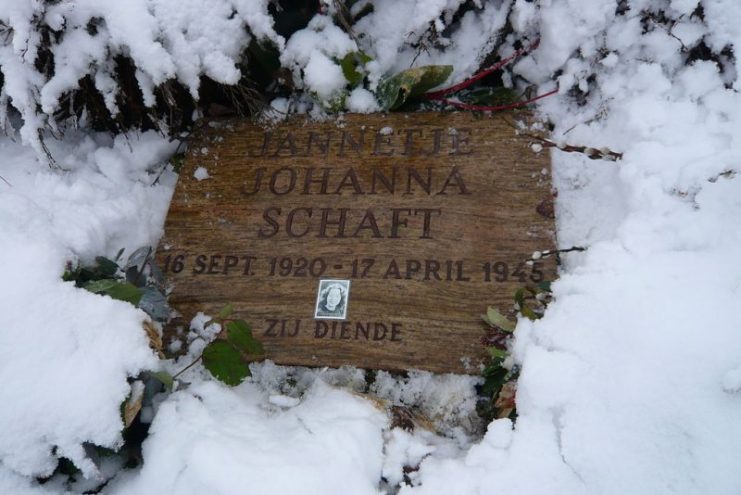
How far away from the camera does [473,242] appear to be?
1.48 m

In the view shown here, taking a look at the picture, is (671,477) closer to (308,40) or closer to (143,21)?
(308,40)

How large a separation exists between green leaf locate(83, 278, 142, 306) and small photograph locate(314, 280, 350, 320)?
44 cm

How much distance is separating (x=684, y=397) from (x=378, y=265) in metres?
0.76

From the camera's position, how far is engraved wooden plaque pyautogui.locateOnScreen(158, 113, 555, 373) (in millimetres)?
1415

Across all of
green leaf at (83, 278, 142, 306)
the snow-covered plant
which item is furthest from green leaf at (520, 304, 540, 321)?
the snow-covered plant

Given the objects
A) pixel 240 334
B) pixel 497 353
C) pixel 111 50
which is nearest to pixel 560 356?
pixel 497 353

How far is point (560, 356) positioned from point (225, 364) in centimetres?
74

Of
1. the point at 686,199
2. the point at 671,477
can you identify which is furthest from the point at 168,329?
the point at 686,199

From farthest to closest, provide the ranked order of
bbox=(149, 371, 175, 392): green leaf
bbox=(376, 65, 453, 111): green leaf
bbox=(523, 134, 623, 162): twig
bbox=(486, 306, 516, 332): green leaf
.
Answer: bbox=(376, 65, 453, 111): green leaf < bbox=(523, 134, 623, 162): twig < bbox=(486, 306, 516, 332): green leaf < bbox=(149, 371, 175, 392): green leaf

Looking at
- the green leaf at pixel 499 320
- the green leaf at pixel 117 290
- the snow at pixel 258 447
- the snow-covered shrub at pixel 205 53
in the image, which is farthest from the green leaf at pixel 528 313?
the green leaf at pixel 117 290

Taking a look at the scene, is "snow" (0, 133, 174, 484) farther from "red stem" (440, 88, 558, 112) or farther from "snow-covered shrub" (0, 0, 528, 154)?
"red stem" (440, 88, 558, 112)

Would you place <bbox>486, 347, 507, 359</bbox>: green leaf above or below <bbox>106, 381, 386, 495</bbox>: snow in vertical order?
above

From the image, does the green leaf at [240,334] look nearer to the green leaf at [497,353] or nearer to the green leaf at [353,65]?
the green leaf at [497,353]

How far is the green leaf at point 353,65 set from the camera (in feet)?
5.58
